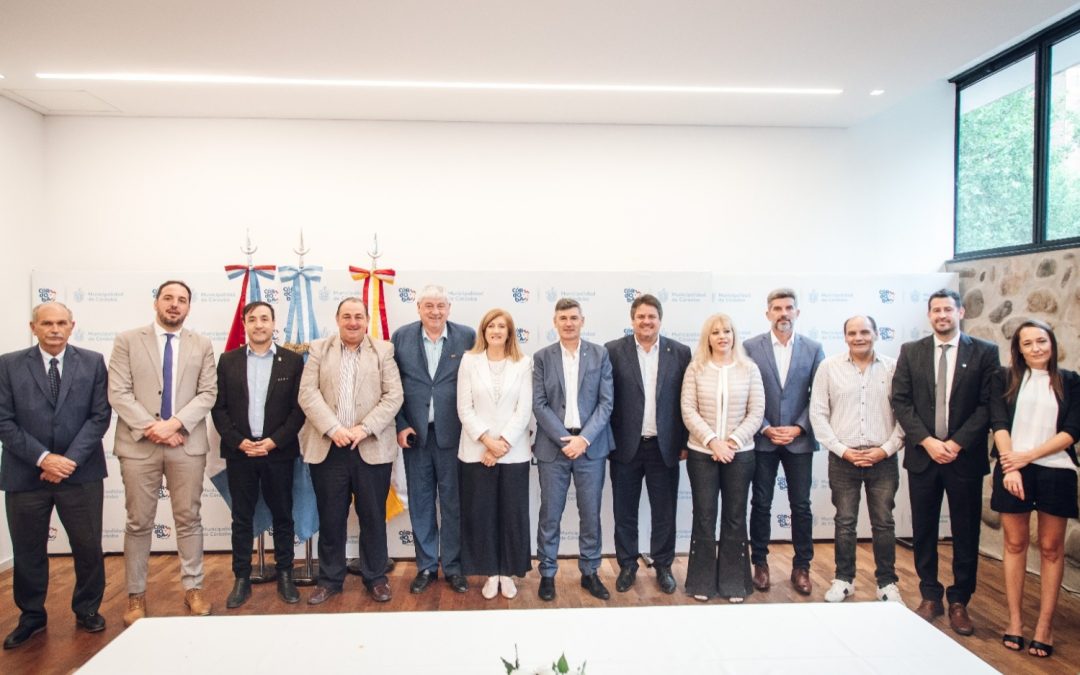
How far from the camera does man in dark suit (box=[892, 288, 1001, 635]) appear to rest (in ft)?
10.5

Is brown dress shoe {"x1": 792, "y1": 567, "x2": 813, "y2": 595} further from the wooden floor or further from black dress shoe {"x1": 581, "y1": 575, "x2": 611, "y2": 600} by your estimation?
black dress shoe {"x1": 581, "y1": 575, "x2": 611, "y2": 600}

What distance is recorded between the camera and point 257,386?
11.6 ft

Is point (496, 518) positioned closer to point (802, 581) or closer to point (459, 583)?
point (459, 583)

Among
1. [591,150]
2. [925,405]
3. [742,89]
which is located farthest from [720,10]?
[925,405]

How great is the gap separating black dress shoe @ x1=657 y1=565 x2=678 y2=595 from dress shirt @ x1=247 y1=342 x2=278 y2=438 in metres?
2.47

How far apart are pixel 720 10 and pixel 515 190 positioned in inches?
86.6

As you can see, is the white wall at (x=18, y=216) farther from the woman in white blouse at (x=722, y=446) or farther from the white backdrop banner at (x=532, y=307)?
the woman in white blouse at (x=722, y=446)

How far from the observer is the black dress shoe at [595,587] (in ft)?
11.7

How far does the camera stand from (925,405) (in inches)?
130

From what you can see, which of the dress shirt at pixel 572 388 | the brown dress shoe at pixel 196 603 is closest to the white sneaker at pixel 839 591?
the dress shirt at pixel 572 388

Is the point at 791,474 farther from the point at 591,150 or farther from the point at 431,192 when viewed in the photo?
the point at 431,192

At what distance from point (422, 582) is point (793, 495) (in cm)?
231

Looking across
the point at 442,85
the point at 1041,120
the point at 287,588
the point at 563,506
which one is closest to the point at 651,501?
the point at 563,506

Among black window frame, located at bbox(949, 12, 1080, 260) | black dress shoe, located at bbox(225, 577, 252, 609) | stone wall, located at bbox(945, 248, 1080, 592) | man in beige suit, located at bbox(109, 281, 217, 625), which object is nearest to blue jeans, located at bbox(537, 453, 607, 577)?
black dress shoe, located at bbox(225, 577, 252, 609)
